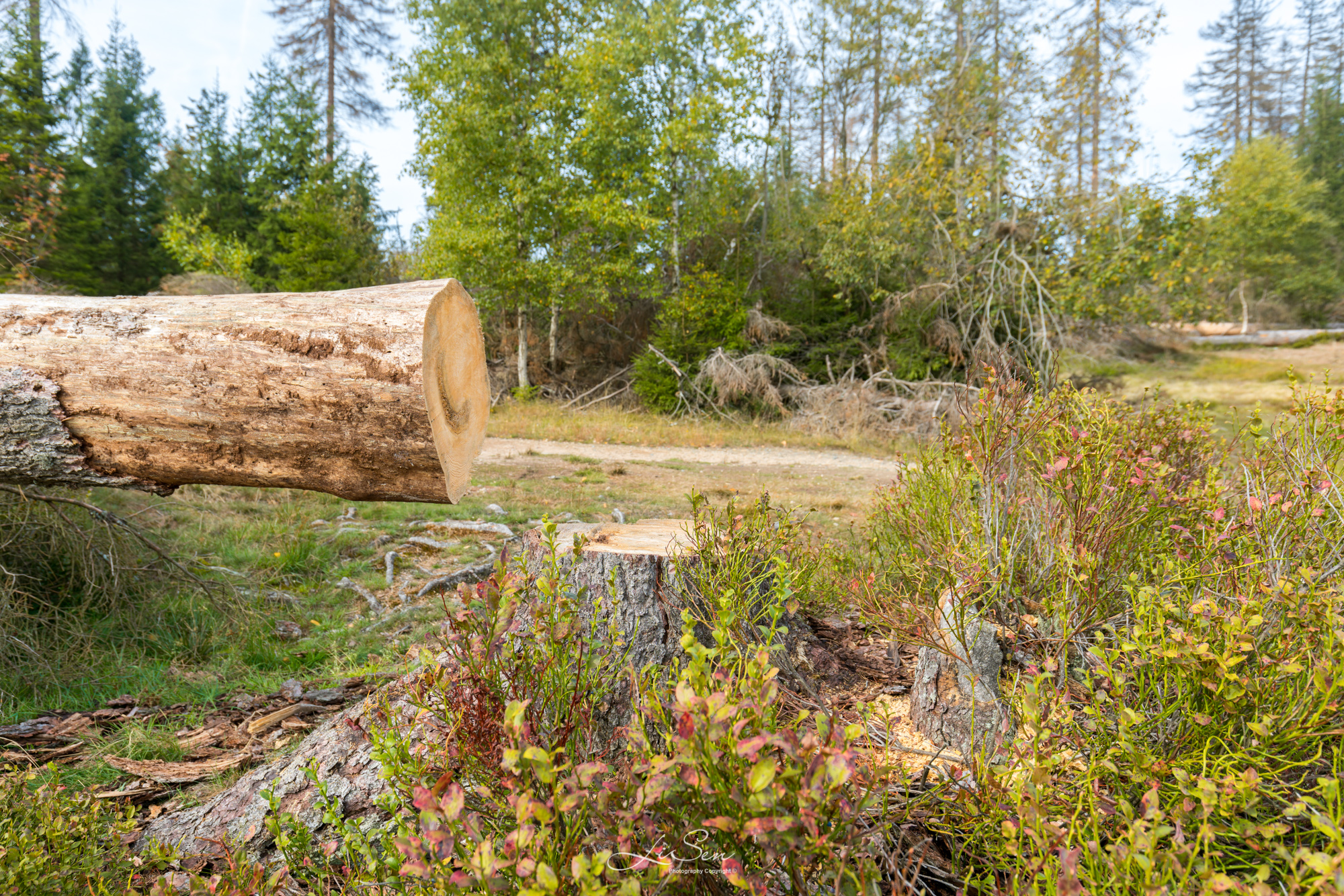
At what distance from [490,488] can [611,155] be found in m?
11.9

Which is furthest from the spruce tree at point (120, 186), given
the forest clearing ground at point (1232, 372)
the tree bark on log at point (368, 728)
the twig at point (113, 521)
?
the forest clearing ground at point (1232, 372)

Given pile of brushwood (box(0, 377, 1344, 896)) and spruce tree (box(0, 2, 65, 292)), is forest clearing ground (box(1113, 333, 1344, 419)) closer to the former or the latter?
pile of brushwood (box(0, 377, 1344, 896))

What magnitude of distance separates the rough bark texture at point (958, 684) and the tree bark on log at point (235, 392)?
1.84 meters

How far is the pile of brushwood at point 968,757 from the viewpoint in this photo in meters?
1.09

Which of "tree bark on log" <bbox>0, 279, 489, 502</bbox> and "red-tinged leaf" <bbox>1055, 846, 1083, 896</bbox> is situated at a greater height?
"tree bark on log" <bbox>0, 279, 489, 502</bbox>

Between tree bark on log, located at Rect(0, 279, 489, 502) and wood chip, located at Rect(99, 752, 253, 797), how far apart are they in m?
1.16

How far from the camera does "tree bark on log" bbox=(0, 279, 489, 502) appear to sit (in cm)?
234

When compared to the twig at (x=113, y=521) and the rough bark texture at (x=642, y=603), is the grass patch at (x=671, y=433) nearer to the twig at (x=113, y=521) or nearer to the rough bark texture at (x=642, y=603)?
the twig at (x=113, y=521)

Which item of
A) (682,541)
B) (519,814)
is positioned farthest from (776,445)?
(519,814)

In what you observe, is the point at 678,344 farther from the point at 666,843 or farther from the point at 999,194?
the point at 666,843

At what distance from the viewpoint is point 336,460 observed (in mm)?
2441

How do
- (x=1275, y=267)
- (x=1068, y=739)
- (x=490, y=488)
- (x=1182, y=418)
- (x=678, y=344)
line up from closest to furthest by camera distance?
(x=1068, y=739) → (x=1182, y=418) → (x=490, y=488) → (x=678, y=344) → (x=1275, y=267)

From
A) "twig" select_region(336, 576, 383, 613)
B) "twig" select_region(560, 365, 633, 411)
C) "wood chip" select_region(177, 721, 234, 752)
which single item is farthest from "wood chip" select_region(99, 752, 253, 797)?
"twig" select_region(560, 365, 633, 411)

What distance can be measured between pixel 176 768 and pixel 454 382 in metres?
1.96
